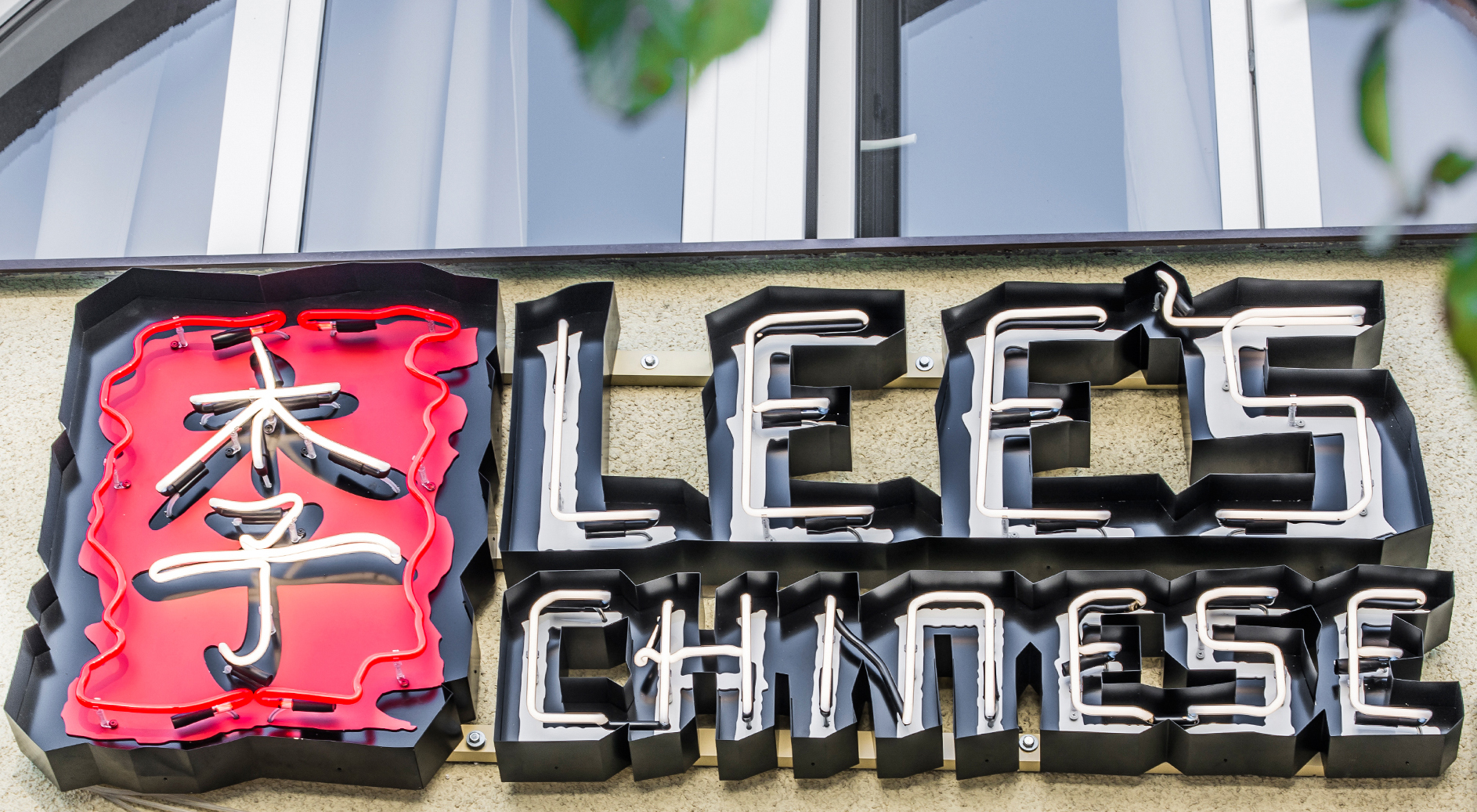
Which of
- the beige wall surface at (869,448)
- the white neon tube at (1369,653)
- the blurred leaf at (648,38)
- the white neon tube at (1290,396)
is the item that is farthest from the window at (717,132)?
the blurred leaf at (648,38)

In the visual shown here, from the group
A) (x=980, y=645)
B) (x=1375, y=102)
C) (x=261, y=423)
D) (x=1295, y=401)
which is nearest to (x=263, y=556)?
(x=261, y=423)

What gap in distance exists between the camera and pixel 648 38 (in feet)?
2.18

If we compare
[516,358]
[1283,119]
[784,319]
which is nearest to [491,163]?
[516,358]

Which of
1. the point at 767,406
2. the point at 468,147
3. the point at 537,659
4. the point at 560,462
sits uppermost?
the point at 468,147

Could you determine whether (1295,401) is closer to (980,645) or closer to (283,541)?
(980,645)

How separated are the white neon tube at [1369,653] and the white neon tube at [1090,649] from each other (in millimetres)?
405

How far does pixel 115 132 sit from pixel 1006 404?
114 inches

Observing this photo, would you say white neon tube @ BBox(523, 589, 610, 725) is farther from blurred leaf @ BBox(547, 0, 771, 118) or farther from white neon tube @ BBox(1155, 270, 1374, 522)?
blurred leaf @ BBox(547, 0, 771, 118)

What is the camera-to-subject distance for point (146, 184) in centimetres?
388

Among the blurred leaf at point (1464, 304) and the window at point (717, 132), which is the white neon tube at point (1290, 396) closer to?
the window at point (717, 132)

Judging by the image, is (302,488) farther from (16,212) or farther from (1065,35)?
(1065,35)

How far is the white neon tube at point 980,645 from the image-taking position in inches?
102

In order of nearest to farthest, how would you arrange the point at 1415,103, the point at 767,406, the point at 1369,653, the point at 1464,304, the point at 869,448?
the point at 1464,304 → the point at 1369,653 → the point at 767,406 → the point at 869,448 → the point at 1415,103

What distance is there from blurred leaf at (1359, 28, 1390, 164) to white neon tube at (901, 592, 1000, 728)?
220cm
